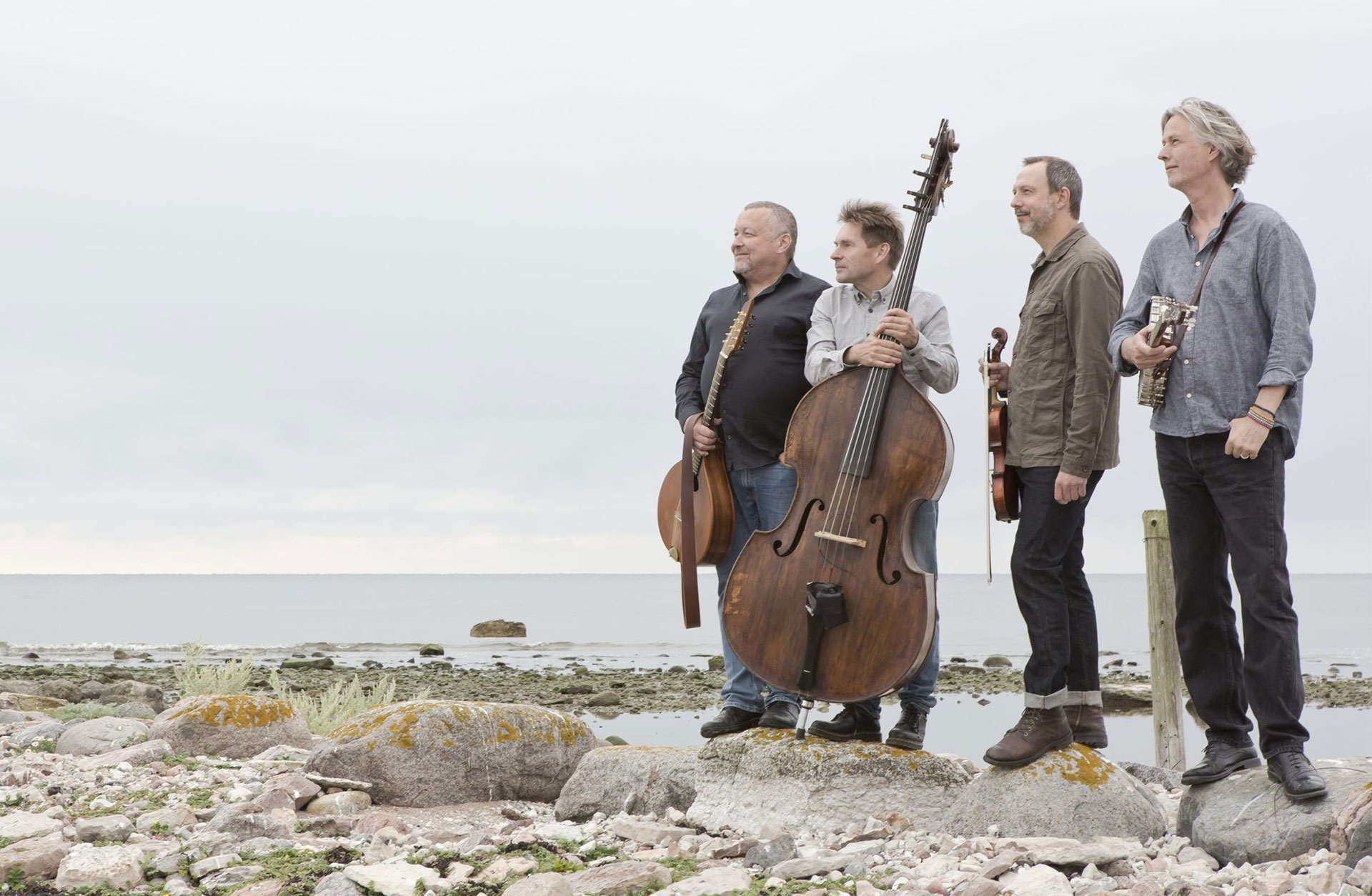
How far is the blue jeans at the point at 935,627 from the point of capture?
423 cm

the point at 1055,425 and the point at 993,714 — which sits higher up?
the point at 1055,425

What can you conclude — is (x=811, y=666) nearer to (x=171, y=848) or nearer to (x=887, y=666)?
(x=887, y=666)

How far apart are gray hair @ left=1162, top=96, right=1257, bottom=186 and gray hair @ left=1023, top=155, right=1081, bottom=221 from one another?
0.41 meters

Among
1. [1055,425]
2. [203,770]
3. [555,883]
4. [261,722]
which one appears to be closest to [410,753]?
[203,770]

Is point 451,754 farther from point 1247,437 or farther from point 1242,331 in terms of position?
point 1242,331

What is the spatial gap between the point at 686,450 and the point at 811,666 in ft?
3.74

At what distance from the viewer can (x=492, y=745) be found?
5473 mm

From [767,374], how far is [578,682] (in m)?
13.6

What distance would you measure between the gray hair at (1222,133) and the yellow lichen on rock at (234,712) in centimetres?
553

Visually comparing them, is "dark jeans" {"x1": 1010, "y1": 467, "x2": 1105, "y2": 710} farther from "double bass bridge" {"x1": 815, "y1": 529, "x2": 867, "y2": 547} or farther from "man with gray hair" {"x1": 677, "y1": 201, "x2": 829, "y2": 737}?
"man with gray hair" {"x1": 677, "y1": 201, "x2": 829, "y2": 737}

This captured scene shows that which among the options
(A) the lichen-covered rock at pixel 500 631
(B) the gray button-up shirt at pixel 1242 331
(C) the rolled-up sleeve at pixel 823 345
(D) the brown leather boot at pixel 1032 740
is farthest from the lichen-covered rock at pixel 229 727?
(A) the lichen-covered rock at pixel 500 631

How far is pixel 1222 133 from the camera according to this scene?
3.74 m

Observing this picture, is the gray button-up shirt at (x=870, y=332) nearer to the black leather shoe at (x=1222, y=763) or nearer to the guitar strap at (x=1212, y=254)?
the guitar strap at (x=1212, y=254)

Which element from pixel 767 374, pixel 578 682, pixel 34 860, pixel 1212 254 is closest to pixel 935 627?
pixel 767 374
